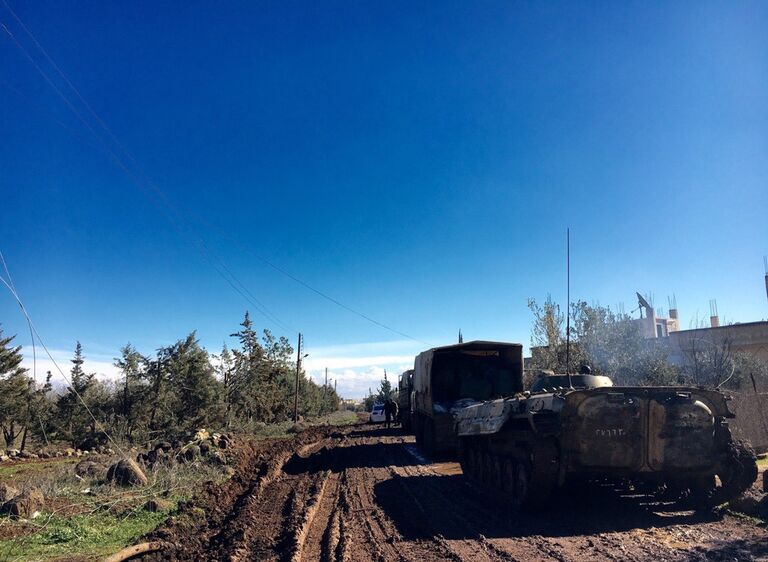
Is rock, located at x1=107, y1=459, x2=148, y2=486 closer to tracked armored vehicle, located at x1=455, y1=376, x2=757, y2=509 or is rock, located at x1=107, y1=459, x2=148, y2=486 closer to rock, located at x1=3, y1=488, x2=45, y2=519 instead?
rock, located at x1=3, y1=488, x2=45, y2=519

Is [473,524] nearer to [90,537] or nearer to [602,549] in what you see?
[602,549]

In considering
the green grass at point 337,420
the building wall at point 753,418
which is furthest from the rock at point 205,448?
the green grass at point 337,420

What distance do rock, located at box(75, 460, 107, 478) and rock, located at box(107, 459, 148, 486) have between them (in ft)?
2.77

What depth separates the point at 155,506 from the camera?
9.05m

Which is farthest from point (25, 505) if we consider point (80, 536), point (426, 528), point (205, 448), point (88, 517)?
point (205, 448)

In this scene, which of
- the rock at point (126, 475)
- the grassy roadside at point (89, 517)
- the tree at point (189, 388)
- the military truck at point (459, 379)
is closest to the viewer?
the grassy roadside at point (89, 517)

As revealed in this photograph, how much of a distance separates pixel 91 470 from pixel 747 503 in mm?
12519

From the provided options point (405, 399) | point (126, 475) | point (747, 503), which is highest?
point (405, 399)

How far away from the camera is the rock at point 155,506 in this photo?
900 centimetres

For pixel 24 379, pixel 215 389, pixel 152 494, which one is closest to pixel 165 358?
pixel 215 389

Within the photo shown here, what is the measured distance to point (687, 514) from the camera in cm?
803

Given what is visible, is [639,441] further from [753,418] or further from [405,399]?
[405,399]

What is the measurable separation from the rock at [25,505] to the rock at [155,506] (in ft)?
4.89

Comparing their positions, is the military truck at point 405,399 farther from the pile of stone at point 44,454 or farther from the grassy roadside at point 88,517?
the grassy roadside at point 88,517
